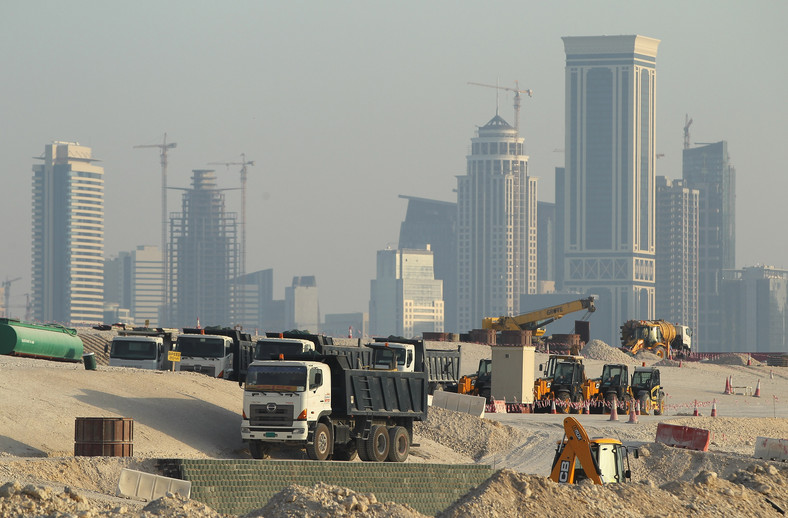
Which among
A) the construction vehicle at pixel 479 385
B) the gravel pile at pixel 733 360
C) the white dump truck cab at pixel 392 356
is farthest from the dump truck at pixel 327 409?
the gravel pile at pixel 733 360

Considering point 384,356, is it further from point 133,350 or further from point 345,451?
point 345,451

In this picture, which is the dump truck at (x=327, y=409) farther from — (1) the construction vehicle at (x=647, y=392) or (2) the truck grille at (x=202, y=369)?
(1) the construction vehicle at (x=647, y=392)

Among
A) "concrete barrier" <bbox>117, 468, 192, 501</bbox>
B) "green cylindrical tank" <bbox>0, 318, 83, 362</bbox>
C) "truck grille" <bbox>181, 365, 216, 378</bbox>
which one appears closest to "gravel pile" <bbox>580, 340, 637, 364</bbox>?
"truck grille" <bbox>181, 365, 216, 378</bbox>

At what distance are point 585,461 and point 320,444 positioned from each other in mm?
6450

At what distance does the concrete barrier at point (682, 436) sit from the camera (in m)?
38.2

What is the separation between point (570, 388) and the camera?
5081 cm

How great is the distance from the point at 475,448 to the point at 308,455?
947 cm

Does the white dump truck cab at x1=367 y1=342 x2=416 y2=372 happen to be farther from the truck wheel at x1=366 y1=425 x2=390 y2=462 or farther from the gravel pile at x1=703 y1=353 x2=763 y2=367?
the gravel pile at x1=703 y1=353 x2=763 y2=367

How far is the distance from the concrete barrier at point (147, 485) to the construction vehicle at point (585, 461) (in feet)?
25.4

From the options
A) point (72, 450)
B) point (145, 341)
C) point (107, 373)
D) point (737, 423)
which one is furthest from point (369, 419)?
point (737, 423)

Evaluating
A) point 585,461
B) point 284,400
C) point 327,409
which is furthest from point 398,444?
point 585,461

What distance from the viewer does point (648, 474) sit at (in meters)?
34.7

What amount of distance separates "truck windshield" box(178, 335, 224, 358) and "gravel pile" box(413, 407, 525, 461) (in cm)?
843

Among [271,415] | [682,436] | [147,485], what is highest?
[271,415]
